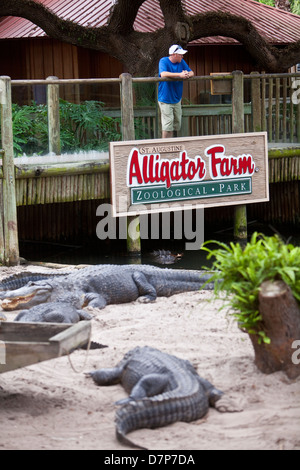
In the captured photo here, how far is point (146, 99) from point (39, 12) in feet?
9.25

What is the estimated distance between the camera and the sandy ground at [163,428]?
15.8 ft

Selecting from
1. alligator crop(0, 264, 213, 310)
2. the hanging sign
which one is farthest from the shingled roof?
alligator crop(0, 264, 213, 310)

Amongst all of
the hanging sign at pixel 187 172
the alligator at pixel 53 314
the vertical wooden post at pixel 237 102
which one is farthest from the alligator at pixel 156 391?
the vertical wooden post at pixel 237 102

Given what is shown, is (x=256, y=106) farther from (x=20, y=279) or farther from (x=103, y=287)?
(x=20, y=279)

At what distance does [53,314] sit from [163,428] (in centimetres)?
254

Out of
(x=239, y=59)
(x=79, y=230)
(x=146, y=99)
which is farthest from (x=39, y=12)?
(x=239, y=59)

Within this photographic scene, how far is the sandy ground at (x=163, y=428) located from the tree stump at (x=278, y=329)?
0.28 feet

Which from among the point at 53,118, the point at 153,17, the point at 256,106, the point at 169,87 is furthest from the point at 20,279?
the point at 153,17

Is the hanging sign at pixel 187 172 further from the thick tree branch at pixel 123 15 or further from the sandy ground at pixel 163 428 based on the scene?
the sandy ground at pixel 163 428

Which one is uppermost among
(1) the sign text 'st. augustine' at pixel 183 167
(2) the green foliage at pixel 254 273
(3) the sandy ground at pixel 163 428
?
(1) the sign text 'st. augustine' at pixel 183 167

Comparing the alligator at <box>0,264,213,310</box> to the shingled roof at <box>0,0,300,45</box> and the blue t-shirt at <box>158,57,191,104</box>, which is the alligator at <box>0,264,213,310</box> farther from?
the shingled roof at <box>0,0,300,45</box>

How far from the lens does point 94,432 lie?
195 inches

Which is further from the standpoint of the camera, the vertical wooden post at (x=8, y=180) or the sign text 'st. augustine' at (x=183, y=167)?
the sign text 'st. augustine' at (x=183, y=167)
